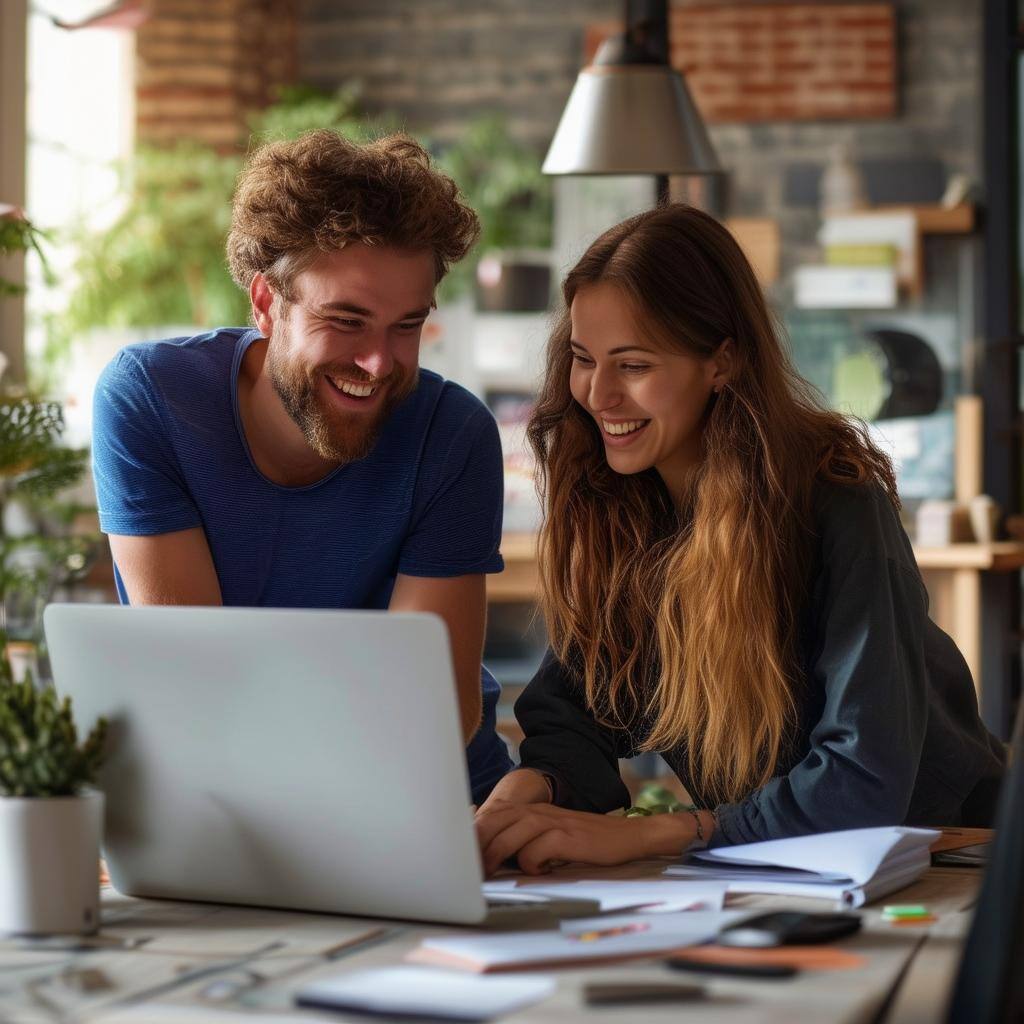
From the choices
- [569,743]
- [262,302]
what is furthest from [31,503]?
[569,743]

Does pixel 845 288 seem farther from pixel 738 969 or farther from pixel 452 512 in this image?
pixel 738 969

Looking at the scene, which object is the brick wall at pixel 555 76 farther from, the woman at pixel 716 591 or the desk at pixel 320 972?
the desk at pixel 320 972

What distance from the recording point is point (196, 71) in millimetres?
6406

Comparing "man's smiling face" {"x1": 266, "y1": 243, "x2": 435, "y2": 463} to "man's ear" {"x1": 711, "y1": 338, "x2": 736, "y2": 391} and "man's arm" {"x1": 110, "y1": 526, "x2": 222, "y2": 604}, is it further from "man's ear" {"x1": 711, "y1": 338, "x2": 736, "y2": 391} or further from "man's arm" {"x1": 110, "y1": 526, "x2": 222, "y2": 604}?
"man's ear" {"x1": 711, "y1": 338, "x2": 736, "y2": 391}

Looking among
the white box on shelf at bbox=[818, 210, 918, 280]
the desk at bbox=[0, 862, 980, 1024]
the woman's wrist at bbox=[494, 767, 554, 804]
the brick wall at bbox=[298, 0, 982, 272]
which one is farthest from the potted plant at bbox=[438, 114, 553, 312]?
the desk at bbox=[0, 862, 980, 1024]

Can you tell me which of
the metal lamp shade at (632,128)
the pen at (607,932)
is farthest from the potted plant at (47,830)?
the metal lamp shade at (632,128)

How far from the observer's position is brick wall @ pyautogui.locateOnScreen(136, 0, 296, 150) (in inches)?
249

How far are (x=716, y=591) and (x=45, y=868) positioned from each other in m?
0.71

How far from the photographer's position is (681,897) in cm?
125

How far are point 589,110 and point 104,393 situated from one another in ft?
5.39

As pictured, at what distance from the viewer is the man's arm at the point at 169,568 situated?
176 centimetres

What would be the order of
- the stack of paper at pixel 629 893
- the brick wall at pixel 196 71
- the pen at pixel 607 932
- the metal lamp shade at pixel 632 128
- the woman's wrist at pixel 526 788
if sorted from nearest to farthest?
the pen at pixel 607 932 < the stack of paper at pixel 629 893 < the woman's wrist at pixel 526 788 < the metal lamp shade at pixel 632 128 < the brick wall at pixel 196 71

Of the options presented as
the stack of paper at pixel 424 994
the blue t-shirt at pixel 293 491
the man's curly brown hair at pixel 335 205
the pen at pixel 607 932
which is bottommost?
the pen at pixel 607 932

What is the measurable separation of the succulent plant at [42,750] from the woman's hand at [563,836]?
0.36 meters
